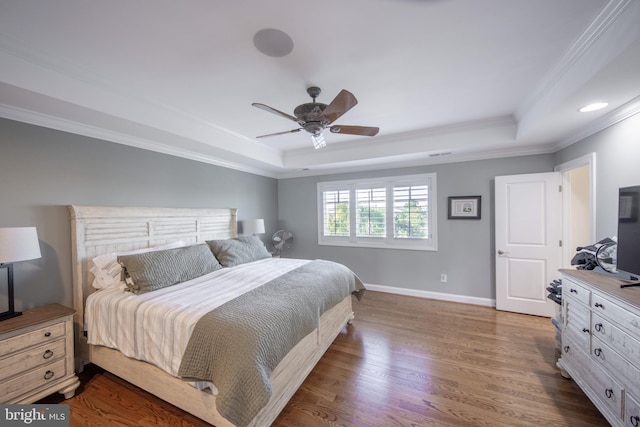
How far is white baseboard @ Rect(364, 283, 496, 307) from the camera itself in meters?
3.65

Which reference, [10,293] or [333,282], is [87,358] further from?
[333,282]

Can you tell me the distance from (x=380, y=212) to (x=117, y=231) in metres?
3.69

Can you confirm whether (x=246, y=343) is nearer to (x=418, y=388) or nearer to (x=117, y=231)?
(x=418, y=388)

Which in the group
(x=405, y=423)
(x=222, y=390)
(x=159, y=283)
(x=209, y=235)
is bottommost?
(x=405, y=423)

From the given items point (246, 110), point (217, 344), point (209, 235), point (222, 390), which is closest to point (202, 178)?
point (209, 235)

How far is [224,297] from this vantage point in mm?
1981

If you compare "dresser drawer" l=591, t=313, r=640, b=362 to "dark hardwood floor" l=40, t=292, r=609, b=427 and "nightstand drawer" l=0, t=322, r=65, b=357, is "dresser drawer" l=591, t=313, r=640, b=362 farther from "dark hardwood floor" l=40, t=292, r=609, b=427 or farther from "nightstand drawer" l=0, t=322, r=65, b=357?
"nightstand drawer" l=0, t=322, r=65, b=357

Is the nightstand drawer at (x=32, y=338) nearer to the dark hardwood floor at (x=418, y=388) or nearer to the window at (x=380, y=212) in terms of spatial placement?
the dark hardwood floor at (x=418, y=388)

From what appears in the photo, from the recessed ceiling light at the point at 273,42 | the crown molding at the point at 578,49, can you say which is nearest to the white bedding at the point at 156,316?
the recessed ceiling light at the point at 273,42

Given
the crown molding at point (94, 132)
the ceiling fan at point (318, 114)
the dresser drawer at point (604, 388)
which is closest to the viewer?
the dresser drawer at point (604, 388)

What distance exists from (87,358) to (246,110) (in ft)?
9.29

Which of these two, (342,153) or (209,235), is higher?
(342,153)

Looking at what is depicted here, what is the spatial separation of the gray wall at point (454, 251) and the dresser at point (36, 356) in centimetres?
370

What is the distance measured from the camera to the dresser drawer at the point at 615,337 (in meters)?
1.34
